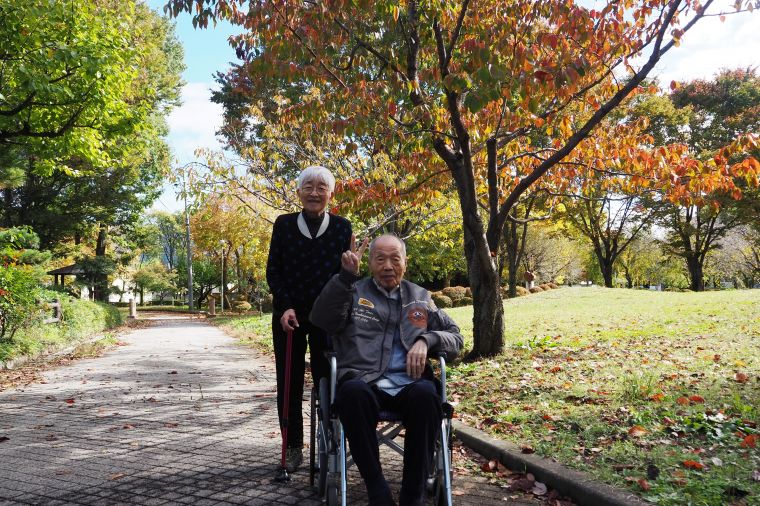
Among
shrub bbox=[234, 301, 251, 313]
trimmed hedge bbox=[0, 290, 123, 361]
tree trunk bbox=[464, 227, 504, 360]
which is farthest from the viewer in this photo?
shrub bbox=[234, 301, 251, 313]

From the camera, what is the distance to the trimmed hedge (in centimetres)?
959

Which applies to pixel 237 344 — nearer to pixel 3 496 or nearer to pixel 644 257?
pixel 3 496

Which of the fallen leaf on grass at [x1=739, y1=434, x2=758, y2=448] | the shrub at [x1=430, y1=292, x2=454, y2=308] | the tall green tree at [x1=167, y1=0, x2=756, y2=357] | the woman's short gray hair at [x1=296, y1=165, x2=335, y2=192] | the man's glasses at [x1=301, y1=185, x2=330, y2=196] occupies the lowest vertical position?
the fallen leaf on grass at [x1=739, y1=434, x2=758, y2=448]

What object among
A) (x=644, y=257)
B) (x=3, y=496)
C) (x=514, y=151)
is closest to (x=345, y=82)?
(x=514, y=151)

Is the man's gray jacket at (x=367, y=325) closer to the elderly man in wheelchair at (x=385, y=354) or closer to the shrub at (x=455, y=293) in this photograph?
the elderly man in wheelchair at (x=385, y=354)

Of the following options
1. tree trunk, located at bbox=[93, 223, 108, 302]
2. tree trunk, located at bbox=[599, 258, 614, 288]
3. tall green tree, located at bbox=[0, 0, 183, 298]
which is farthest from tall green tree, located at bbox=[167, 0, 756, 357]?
tree trunk, located at bbox=[599, 258, 614, 288]

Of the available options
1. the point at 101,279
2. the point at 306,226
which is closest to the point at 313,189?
the point at 306,226

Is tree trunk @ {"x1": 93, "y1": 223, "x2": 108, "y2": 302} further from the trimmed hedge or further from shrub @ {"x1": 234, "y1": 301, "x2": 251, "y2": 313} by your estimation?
shrub @ {"x1": 234, "y1": 301, "x2": 251, "y2": 313}

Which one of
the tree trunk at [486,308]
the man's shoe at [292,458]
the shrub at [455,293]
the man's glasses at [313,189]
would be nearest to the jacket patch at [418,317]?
the man's glasses at [313,189]

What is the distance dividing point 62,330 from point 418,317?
11.6 metres

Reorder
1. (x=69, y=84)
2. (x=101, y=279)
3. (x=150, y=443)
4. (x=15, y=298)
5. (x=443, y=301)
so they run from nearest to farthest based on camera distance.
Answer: (x=150, y=443)
(x=15, y=298)
(x=69, y=84)
(x=443, y=301)
(x=101, y=279)

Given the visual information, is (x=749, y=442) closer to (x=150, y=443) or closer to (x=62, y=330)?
(x=150, y=443)

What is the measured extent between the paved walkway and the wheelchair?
1.21 feet

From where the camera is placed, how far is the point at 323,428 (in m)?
3.11
